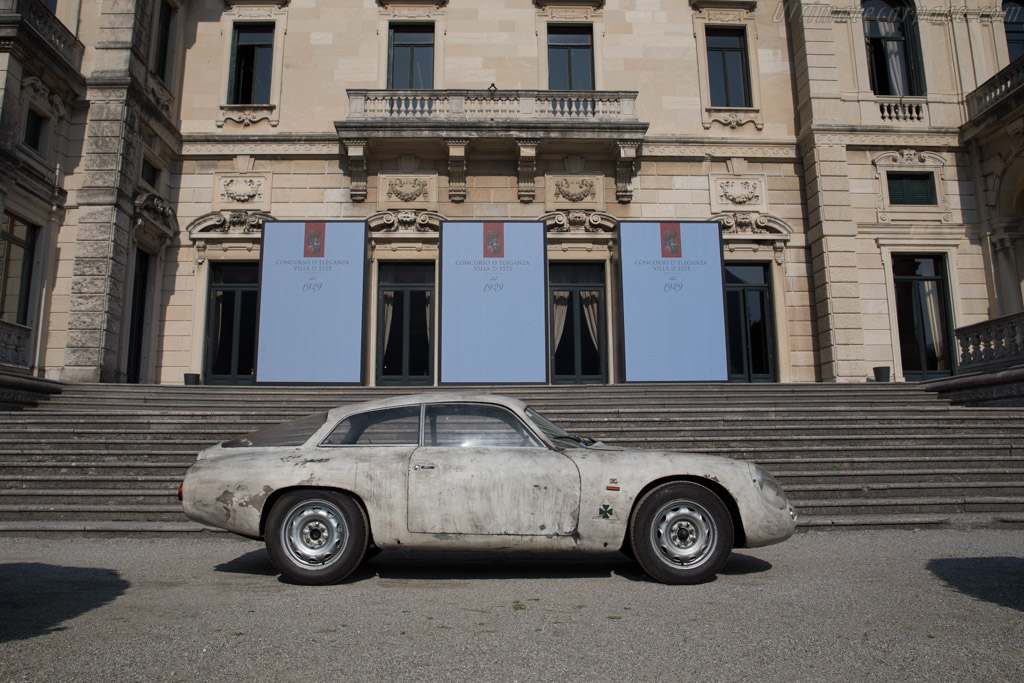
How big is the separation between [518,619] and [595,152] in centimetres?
1577

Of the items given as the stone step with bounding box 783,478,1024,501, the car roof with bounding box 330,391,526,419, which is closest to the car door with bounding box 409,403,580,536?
the car roof with bounding box 330,391,526,419

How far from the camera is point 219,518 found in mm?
5062

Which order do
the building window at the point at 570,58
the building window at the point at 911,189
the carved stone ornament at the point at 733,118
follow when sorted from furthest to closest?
the building window at the point at 570,58, the carved stone ornament at the point at 733,118, the building window at the point at 911,189

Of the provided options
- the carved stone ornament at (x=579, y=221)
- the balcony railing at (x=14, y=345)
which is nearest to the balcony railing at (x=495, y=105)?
the carved stone ornament at (x=579, y=221)

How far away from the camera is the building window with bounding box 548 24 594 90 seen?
19.0 metres

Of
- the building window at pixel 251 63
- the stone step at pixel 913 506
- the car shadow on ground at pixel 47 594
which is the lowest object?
the car shadow on ground at pixel 47 594

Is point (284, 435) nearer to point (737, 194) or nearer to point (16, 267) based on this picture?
point (16, 267)

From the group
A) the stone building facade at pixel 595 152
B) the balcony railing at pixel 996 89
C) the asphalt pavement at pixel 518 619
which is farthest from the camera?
the stone building facade at pixel 595 152

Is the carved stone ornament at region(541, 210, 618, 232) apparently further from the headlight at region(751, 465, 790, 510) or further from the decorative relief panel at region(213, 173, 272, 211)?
the headlight at region(751, 465, 790, 510)

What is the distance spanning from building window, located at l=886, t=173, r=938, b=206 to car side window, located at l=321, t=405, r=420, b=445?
1755 cm

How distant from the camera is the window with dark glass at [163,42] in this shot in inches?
693

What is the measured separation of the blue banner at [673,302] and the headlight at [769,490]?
38.0 ft

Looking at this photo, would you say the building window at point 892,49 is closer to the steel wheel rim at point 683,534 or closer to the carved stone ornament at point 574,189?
the carved stone ornament at point 574,189

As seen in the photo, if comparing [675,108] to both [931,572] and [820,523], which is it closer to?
[820,523]
